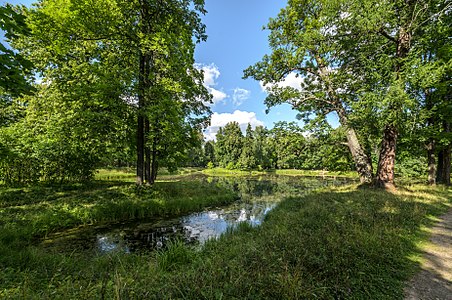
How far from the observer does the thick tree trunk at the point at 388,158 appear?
39.6ft

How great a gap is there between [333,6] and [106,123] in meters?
15.2

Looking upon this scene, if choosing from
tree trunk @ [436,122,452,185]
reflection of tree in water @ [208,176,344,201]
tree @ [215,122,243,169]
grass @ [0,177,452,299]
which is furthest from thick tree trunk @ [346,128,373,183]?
tree @ [215,122,243,169]

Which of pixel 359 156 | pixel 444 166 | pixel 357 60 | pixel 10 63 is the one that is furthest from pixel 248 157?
pixel 10 63

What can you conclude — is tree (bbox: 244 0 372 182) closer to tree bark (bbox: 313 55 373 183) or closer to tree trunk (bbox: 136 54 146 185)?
tree bark (bbox: 313 55 373 183)

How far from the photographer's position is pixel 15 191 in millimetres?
11938

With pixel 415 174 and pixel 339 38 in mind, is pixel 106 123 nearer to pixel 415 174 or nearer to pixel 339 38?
pixel 339 38

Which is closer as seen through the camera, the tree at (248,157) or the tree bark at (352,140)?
the tree bark at (352,140)

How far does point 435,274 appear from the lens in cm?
397

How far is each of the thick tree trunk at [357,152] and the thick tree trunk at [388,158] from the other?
1419 mm

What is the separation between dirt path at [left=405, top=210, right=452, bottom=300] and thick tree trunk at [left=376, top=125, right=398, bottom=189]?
7052 millimetres

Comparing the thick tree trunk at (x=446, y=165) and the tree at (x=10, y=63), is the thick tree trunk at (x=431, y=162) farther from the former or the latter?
the tree at (x=10, y=63)

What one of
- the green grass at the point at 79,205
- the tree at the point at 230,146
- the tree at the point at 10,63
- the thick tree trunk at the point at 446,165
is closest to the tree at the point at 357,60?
the thick tree trunk at the point at 446,165

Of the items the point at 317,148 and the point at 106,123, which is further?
the point at 317,148

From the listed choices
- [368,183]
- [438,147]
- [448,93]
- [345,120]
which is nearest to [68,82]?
[345,120]
